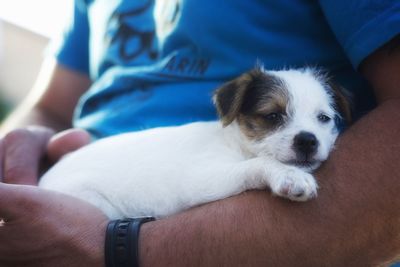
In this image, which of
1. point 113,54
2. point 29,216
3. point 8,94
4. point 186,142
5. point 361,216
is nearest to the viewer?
point 361,216

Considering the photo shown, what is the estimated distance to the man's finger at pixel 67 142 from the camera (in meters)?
2.14

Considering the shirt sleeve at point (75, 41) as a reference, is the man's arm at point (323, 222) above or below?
below

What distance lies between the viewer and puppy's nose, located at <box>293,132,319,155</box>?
5.49ft

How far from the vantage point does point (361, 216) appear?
1360 mm

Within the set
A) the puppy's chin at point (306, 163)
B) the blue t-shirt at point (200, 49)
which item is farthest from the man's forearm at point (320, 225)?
the blue t-shirt at point (200, 49)

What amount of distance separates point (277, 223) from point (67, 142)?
1.11 m

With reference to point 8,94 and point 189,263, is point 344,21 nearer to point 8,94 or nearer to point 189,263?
point 189,263

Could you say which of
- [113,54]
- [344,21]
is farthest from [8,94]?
[344,21]

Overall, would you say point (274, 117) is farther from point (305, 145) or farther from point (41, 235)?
Result: point (41, 235)

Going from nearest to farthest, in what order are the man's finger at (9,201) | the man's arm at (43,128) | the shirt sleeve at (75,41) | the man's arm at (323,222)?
the man's arm at (323,222) → the man's finger at (9,201) → the man's arm at (43,128) → the shirt sleeve at (75,41)

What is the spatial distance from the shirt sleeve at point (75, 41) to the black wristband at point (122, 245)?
151 centimetres

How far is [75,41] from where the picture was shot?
2.73 m

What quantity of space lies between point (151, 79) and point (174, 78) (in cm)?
12

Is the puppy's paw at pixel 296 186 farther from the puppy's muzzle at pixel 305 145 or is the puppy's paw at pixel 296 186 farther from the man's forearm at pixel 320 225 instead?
the puppy's muzzle at pixel 305 145
